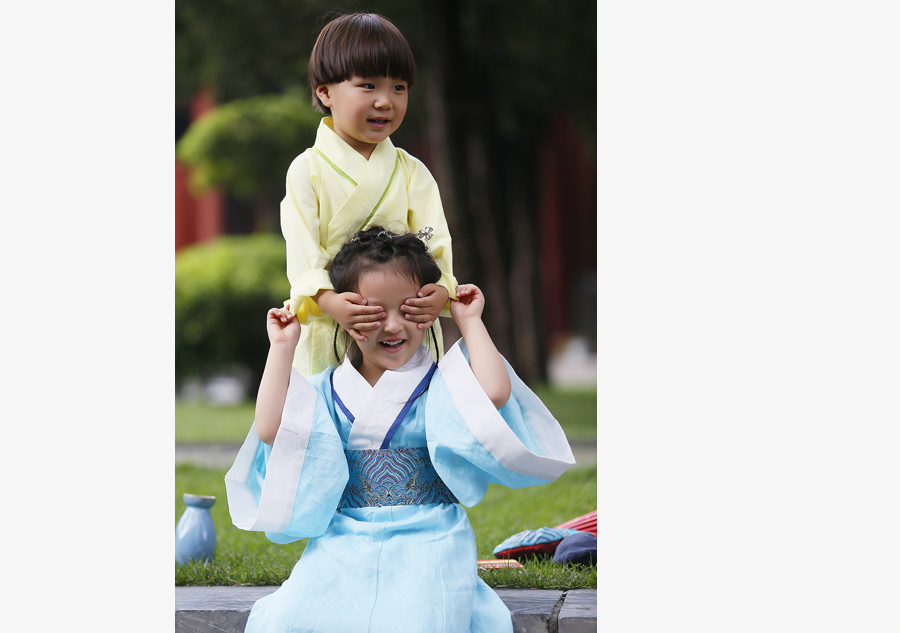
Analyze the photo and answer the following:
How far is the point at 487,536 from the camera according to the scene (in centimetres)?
332

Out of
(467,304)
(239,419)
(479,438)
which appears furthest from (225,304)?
(479,438)

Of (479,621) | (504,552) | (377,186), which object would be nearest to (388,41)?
(377,186)

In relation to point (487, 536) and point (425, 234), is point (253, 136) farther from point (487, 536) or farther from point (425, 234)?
point (425, 234)

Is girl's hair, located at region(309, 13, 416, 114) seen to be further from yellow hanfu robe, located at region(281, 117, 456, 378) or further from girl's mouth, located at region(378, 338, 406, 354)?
girl's mouth, located at region(378, 338, 406, 354)

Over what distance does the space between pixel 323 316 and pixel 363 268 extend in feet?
0.85

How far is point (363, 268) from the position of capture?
2205mm

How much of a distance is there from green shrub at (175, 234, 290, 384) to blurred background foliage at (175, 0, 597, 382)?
31 millimetres

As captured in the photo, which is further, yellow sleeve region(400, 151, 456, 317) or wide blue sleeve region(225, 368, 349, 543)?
yellow sleeve region(400, 151, 456, 317)

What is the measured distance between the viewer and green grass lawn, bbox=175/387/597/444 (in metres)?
6.42

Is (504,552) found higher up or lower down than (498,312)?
lower down

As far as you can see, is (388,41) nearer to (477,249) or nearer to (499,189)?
(477,249)

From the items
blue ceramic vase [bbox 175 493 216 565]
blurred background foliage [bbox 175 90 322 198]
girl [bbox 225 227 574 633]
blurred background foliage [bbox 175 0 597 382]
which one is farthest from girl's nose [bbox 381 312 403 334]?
blurred background foliage [bbox 175 90 322 198]

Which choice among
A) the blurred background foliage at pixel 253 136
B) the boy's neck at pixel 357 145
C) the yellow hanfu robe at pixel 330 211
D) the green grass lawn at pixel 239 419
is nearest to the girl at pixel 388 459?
the yellow hanfu robe at pixel 330 211

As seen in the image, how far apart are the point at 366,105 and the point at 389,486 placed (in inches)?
40.8
